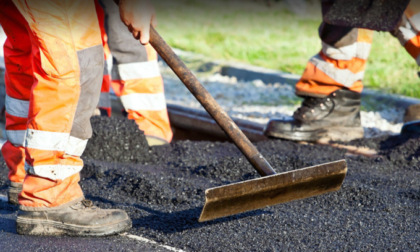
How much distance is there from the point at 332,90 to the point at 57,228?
2.49 metres

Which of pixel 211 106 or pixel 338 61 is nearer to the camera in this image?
pixel 211 106

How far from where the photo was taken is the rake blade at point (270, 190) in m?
2.65

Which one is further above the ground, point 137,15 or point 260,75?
point 137,15

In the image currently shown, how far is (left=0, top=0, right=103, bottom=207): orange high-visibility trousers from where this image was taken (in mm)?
2682

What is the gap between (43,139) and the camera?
2725 millimetres

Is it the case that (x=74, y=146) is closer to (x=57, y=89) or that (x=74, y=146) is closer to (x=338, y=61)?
(x=57, y=89)

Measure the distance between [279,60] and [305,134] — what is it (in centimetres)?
306

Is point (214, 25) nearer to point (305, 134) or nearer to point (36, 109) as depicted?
point (305, 134)

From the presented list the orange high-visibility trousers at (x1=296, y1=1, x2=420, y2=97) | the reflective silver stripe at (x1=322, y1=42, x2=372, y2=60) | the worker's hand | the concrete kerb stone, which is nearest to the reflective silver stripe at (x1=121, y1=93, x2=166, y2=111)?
the orange high-visibility trousers at (x1=296, y1=1, x2=420, y2=97)

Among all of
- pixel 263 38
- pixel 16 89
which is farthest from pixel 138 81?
pixel 263 38

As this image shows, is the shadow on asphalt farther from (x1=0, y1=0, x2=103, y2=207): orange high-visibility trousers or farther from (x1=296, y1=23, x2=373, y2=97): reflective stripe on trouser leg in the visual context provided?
(x1=296, y1=23, x2=373, y2=97): reflective stripe on trouser leg

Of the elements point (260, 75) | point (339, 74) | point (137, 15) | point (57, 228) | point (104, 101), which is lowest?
point (260, 75)

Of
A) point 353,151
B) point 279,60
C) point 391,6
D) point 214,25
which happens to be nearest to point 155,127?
point 353,151

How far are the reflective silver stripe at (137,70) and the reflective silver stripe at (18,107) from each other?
1.39m
